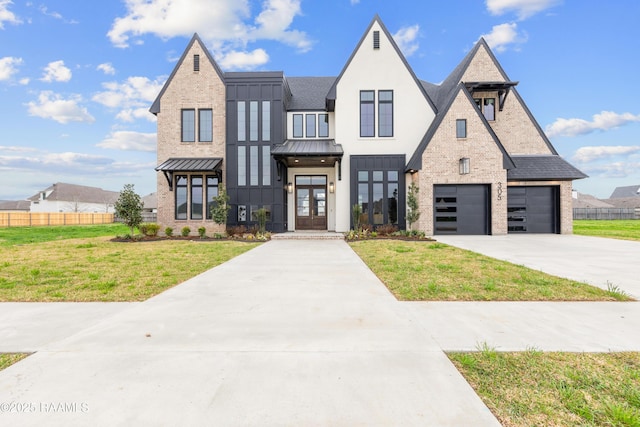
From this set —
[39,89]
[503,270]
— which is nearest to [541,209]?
[503,270]

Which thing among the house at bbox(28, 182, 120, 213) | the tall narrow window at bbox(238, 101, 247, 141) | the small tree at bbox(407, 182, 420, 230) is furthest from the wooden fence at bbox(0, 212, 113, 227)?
the small tree at bbox(407, 182, 420, 230)

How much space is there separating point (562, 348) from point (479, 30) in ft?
69.2

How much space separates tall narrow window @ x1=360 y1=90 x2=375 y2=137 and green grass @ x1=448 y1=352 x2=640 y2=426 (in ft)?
50.5

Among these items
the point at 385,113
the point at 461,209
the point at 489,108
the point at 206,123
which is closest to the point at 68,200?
the point at 206,123

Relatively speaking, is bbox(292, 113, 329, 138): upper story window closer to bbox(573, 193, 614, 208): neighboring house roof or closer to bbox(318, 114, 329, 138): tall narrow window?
bbox(318, 114, 329, 138): tall narrow window

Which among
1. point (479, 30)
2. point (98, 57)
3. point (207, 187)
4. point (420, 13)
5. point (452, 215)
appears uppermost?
point (420, 13)

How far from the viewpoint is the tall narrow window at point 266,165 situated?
55.8ft

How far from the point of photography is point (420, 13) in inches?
902

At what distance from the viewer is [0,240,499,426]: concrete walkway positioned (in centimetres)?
192

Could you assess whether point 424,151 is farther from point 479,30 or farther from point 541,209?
point 479,30

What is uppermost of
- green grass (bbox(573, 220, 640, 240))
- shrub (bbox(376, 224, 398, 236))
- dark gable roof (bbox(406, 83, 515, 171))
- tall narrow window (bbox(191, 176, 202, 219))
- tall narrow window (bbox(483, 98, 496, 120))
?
tall narrow window (bbox(483, 98, 496, 120))

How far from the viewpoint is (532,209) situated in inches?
655

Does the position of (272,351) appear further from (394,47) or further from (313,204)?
(394,47)

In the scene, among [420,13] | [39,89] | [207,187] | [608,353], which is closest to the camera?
[608,353]
